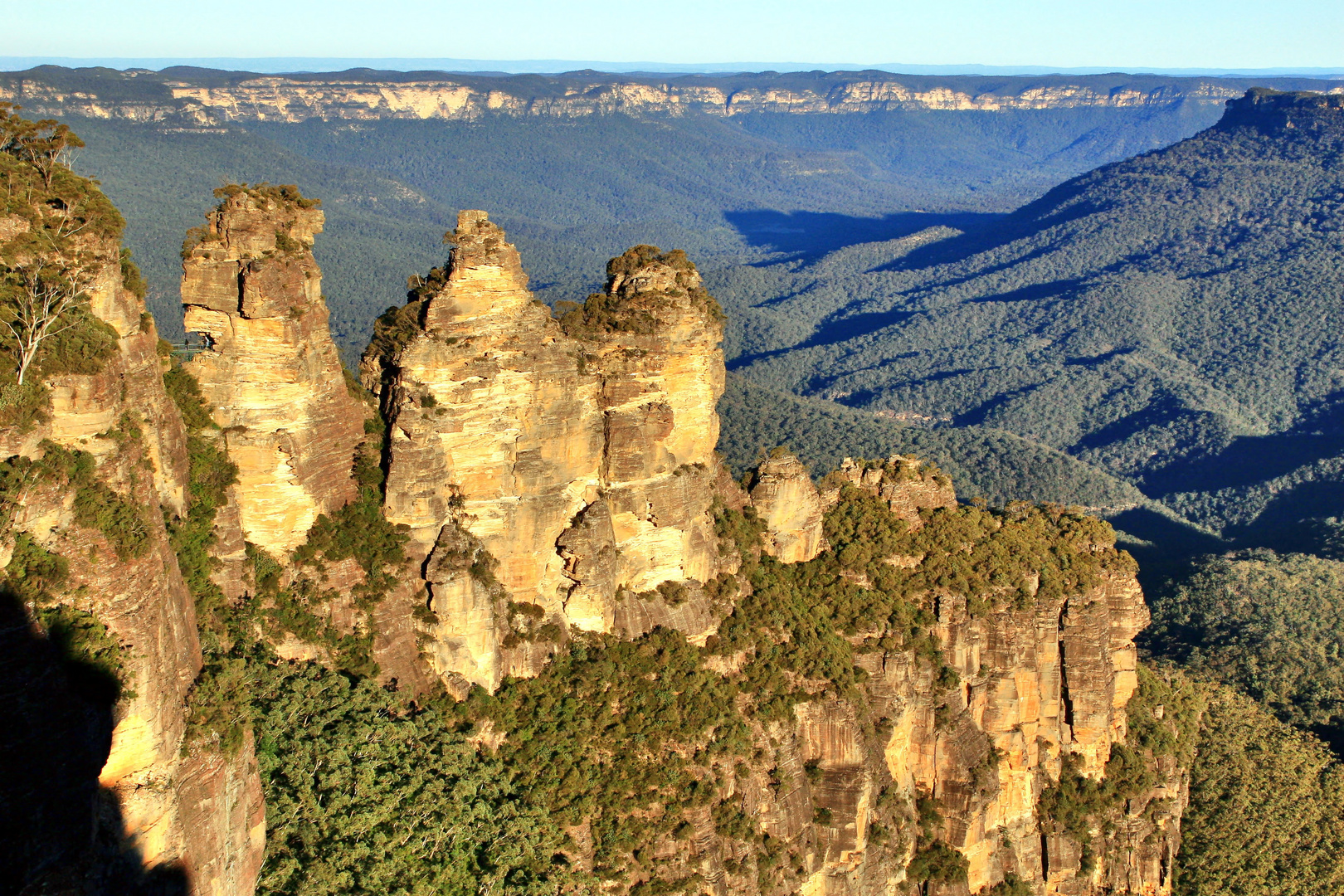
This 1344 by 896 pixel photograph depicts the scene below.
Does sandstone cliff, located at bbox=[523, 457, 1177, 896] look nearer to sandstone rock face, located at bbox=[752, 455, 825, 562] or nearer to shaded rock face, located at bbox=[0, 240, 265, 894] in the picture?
sandstone rock face, located at bbox=[752, 455, 825, 562]

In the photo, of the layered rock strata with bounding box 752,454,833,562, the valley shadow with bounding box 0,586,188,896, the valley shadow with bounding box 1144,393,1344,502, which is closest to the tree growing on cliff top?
the valley shadow with bounding box 0,586,188,896

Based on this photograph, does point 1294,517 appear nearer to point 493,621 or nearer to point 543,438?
point 543,438

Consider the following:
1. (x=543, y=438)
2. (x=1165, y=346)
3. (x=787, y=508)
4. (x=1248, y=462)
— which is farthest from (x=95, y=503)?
(x=1165, y=346)

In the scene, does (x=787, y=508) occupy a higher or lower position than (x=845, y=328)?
higher

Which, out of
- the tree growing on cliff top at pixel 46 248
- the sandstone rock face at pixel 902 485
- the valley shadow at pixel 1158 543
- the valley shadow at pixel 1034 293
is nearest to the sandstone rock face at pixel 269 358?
the tree growing on cliff top at pixel 46 248

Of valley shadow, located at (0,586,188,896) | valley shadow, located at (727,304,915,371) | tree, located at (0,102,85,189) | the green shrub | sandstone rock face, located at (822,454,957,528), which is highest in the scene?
tree, located at (0,102,85,189)
